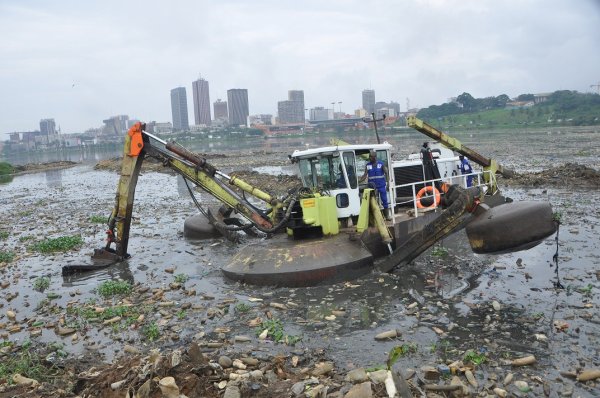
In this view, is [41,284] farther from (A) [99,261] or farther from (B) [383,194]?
(B) [383,194]

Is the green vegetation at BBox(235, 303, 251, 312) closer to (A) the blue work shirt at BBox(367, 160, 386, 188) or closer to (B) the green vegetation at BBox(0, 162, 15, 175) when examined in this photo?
(A) the blue work shirt at BBox(367, 160, 386, 188)

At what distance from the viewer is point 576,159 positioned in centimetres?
3281

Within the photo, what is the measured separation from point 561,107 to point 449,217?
4318 inches

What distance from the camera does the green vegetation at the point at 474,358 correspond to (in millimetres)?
6262

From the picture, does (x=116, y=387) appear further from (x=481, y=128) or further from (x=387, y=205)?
(x=481, y=128)

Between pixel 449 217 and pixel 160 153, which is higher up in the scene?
pixel 160 153

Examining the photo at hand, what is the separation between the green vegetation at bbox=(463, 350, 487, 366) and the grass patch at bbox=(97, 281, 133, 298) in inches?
286

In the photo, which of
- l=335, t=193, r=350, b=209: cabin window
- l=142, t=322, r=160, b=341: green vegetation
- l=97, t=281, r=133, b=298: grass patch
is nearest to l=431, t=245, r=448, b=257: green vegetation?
l=335, t=193, r=350, b=209: cabin window

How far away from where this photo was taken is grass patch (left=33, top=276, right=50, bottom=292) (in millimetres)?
11339

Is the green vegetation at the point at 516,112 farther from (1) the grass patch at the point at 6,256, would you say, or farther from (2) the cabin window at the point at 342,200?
(1) the grass patch at the point at 6,256

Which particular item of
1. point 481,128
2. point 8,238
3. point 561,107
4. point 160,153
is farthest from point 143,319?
point 561,107

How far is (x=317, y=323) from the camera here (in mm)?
8102

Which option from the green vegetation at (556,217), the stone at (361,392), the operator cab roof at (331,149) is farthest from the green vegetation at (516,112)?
the stone at (361,392)

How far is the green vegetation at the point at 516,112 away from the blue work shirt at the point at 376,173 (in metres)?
87.6
